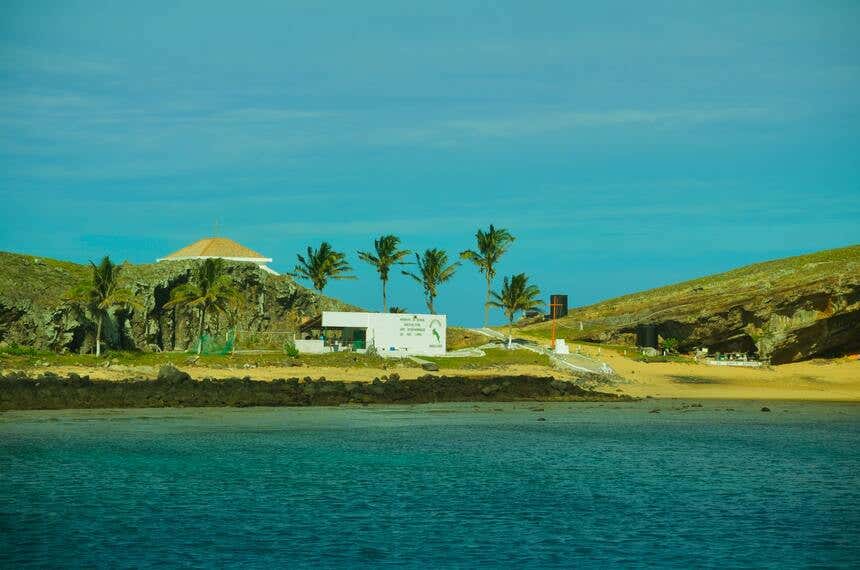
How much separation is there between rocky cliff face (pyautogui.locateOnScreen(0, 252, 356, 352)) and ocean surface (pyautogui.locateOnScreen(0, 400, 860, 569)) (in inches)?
845

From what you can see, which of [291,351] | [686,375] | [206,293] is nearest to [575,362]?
[686,375]

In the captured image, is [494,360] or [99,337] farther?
[494,360]

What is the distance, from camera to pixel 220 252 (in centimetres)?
10075

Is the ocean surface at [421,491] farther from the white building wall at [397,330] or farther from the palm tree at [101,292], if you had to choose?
the white building wall at [397,330]

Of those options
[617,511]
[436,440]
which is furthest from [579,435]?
[617,511]

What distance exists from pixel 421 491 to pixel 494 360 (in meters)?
43.8

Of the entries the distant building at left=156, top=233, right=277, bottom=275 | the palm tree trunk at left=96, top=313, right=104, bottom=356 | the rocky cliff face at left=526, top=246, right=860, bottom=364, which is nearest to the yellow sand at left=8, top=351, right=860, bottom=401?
the rocky cliff face at left=526, top=246, right=860, bottom=364

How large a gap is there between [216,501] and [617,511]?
36.8 ft

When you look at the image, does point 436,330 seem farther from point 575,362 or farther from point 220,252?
point 220,252

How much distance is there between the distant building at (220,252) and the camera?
100 meters

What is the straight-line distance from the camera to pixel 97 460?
34.1 meters

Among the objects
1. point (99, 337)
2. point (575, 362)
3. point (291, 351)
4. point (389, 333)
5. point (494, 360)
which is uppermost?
point (389, 333)

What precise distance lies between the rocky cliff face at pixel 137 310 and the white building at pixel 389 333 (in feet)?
35.7

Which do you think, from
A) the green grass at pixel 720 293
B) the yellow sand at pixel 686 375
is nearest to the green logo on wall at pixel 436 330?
the yellow sand at pixel 686 375
